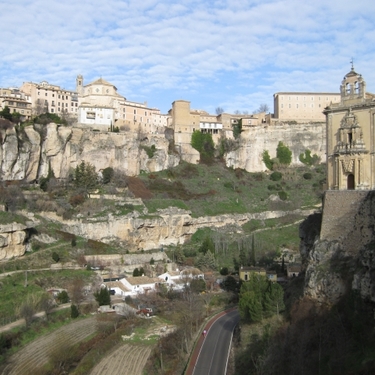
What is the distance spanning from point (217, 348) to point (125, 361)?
17.5ft

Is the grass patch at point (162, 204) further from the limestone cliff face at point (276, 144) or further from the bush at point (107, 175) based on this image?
the limestone cliff face at point (276, 144)

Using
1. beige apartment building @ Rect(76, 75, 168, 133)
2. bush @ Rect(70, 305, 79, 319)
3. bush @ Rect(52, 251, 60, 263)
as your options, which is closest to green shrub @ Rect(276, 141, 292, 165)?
beige apartment building @ Rect(76, 75, 168, 133)

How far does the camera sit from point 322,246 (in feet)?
74.4

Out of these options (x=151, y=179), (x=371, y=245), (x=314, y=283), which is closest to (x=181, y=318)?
(x=314, y=283)

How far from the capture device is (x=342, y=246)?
2200cm

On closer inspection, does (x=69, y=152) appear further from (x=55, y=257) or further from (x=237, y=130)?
(x=237, y=130)

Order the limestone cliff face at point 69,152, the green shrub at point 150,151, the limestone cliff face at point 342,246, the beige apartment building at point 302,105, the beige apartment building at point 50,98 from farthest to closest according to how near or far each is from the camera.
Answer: the beige apartment building at point 302,105 → the beige apartment building at point 50,98 → the green shrub at point 150,151 → the limestone cliff face at point 69,152 → the limestone cliff face at point 342,246

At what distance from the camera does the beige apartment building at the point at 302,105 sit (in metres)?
73.8

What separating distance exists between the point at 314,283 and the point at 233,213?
35.3m

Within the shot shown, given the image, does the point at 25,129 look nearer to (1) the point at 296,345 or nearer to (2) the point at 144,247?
(2) the point at 144,247

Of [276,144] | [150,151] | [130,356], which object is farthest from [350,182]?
[276,144]

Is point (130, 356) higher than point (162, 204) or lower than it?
lower

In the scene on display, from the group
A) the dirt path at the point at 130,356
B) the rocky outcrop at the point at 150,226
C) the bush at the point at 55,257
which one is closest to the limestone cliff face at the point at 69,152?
the rocky outcrop at the point at 150,226

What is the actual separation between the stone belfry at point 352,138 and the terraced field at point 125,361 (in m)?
13.8
